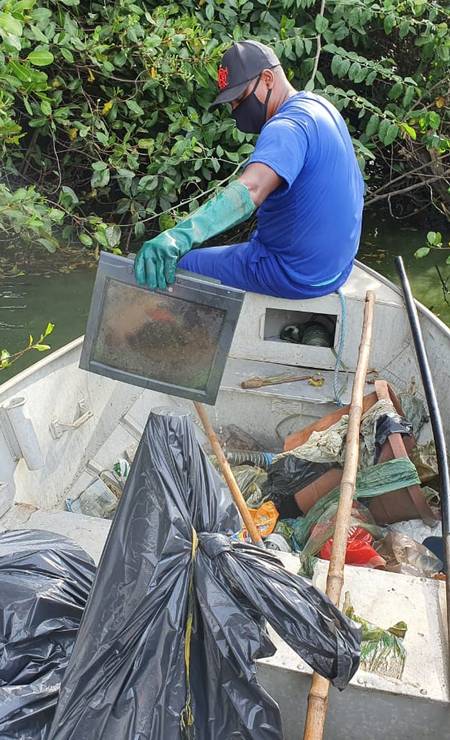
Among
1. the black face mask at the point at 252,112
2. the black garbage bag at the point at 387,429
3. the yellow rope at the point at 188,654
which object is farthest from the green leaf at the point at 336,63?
the yellow rope at the point at 188,654

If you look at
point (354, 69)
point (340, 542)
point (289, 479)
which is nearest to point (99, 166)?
point (354, 69)

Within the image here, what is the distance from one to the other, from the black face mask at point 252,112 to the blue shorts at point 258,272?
69cm

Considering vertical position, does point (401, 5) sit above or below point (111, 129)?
above

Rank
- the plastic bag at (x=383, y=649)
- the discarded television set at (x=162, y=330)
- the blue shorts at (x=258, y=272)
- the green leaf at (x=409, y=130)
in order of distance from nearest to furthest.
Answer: the plastic bag at (x=383, y=649) < the discarded television set at (x=162, y=330) < the blue shorts at (x=258, y=272) < the green leaf at (x=409, y=130)

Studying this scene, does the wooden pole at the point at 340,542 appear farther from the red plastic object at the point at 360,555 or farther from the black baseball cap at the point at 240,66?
the black baseball cap at the point at 240,66

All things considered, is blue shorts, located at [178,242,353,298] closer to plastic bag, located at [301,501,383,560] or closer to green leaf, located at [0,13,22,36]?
plastic bag, located at [301,501,383,560]

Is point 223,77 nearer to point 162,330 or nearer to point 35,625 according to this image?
point 162,330

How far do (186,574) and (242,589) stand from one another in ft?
0.53

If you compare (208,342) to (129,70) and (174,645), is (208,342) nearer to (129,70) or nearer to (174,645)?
(174,645)

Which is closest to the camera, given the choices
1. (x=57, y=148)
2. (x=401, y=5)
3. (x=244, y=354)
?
(x=244, y=354)

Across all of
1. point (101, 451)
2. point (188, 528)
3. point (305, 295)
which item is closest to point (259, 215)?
point (305, 295)

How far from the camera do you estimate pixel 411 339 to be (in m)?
3.93

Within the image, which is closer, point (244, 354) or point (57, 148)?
point (244, 354)

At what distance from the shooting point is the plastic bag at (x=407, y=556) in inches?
102
